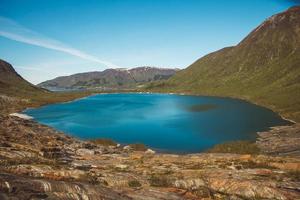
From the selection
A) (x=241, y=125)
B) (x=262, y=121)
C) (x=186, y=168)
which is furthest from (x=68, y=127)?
(x=186, y=168)

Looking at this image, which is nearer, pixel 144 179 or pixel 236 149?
pixel 144 179

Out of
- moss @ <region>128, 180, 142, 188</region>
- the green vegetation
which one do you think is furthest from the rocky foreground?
the green vegetation

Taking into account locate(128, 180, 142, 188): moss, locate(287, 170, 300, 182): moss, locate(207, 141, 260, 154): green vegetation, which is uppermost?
locate(128, 180, 142, 188): moss

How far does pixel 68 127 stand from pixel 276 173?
103218 mm

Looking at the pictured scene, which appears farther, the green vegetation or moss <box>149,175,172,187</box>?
the green vegetation

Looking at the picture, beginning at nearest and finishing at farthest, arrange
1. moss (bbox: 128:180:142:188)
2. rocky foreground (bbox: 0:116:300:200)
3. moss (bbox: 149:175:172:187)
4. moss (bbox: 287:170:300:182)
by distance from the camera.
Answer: rocky foreground (bbox: 0:116:300:200)
moss (bbox: 128:180:142:188)
moss (bbox: 149:175:172:187)
moss (bbox: 287:170:300:182)

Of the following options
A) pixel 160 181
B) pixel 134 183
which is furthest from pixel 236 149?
pixel 134 183

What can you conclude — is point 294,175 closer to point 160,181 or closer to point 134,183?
point 160,181

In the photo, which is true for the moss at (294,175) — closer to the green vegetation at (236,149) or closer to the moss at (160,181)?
the moss at (160,181)

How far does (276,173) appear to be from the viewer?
37.8m

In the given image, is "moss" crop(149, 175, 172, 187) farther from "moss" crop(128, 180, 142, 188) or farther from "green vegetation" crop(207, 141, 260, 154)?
"green vegetation" crop(207, 141, 260, 154)

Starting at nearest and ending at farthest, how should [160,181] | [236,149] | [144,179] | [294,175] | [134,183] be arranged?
[134,183] → [160,181] → [144,179] → [294,175] → [236,149]

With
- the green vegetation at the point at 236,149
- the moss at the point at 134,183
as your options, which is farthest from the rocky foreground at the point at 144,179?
the green vegetation at the point at 236,149

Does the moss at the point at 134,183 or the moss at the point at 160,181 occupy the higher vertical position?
the moss at the point at 134,183
